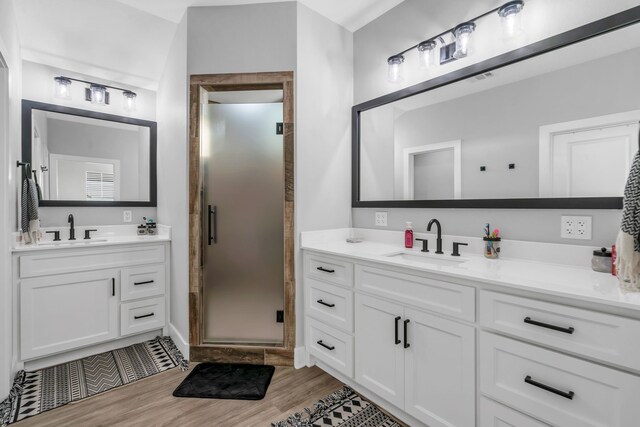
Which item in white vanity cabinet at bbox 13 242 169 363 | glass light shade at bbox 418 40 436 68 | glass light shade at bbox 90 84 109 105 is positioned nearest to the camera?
glass light shade at bbox 418 40 436 68

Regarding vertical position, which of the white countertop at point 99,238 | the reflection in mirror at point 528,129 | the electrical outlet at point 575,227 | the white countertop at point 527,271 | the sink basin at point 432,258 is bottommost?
the sink basin at point 432,258

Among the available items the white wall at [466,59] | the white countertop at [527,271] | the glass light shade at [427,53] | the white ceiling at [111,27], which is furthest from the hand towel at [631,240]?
the white ceiling at [111,27]

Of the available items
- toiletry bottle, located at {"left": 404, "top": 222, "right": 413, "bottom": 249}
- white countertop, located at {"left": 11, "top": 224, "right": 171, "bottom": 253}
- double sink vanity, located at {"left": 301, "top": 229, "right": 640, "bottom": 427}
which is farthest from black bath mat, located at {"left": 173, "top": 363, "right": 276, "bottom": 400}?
toiletry bottle, located at {"left": 404, "top": 222, "right": 413, "bottom": 249}

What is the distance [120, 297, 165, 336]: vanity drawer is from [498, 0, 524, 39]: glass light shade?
3.12 metres

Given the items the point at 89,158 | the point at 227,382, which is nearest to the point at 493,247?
the point at 227,382

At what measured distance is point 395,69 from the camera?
86.5 inches

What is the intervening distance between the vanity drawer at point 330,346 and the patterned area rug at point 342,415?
16 cm

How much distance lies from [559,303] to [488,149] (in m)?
1.01

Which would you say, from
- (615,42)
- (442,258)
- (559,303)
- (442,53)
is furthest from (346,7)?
(559,303)

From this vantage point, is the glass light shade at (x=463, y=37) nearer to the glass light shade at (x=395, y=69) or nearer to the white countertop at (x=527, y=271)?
the glass light shade at (x=395, y=69)

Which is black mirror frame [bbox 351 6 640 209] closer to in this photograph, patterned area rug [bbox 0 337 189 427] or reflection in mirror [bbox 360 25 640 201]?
reflection in mirror [bbox 360 25 640 201]

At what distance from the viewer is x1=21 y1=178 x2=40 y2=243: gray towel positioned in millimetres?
2271

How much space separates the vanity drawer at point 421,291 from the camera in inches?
51.6

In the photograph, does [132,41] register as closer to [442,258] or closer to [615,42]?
[442,258]
